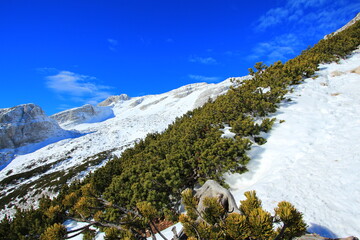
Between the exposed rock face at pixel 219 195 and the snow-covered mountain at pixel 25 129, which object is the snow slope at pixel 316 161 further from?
the snow-covered mountain at pixel 25 129

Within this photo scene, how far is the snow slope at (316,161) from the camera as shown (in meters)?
4.41

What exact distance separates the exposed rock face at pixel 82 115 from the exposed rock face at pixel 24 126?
21.2 meters

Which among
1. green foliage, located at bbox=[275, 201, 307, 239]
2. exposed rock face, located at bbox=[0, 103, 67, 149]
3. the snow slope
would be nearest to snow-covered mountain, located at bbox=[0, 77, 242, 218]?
exposed rock face, located at bbox=[0, 103, 67, 149]

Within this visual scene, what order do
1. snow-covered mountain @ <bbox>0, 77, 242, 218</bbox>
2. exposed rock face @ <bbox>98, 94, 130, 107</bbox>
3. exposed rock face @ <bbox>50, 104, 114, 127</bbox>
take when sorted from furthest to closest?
exposed rock face @ <bbox>98, 94, 130, 107</bbox> → exposed rock face @ <bbox>50, 104, 114, 127</bbox> → snow-covered mountain @ <bbox>0, 77, 242, 218</bbox>

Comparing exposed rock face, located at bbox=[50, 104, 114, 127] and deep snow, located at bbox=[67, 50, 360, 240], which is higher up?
exposed rock face, located at bbox=[50, 104, 114, 127]

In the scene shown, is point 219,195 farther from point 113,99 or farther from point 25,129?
point 113,99

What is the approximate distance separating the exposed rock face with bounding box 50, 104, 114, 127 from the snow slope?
84.4 m

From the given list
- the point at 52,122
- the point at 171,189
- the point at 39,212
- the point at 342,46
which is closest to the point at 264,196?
the point at 171,189

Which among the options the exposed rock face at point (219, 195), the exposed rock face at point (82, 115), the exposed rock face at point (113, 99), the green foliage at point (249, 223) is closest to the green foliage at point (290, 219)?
the green foliage at point (249, 223)

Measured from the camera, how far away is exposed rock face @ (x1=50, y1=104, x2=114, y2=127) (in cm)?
8131

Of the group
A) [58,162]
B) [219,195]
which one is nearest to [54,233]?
[219,195]

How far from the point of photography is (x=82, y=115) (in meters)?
83.6

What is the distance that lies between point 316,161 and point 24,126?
69.7 metres

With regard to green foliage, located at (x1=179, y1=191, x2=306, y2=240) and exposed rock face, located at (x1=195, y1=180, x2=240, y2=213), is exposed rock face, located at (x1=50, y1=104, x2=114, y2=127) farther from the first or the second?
green foliage, located at (x1=179, y1=191, x2=306, y2=240)
